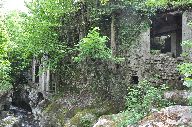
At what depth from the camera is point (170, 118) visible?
34.1 ft

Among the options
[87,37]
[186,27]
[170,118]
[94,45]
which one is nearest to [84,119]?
[94,45]

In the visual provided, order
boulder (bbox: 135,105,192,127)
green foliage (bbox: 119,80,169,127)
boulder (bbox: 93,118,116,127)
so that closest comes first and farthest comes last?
boulder (bbox: 135,105,192,127) < green foliage (bbox: 119,80,169,127) < boulder (bbox: 93,118,116,127)

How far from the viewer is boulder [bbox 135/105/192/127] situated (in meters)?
10.1

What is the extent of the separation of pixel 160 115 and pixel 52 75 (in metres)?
14.1

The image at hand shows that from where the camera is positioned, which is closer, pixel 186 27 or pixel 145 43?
pixel 186 27

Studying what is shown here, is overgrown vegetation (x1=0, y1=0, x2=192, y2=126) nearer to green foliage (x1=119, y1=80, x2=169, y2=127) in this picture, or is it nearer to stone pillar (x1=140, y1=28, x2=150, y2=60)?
stone pillar (x1=140, y1=28, x2=150, y2=60)

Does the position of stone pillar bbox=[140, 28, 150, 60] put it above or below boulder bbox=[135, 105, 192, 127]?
above

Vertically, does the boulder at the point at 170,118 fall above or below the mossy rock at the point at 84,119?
above

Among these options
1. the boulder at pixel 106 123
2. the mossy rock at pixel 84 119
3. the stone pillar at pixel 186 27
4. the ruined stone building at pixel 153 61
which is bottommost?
the mossy rock at pixel 84 119

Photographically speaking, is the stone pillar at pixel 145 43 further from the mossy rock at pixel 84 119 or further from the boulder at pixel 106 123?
the boulder at pixel 106 123

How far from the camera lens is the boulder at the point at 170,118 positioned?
10070 millimetres

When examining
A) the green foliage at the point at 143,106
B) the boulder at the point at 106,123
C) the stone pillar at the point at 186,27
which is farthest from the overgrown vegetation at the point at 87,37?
the boulder at the point at 106,123

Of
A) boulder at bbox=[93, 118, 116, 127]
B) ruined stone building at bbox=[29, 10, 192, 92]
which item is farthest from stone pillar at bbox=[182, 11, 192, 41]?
boulder at bbox=[93, 118, 116, 127]

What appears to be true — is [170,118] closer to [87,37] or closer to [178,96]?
[178,96]
